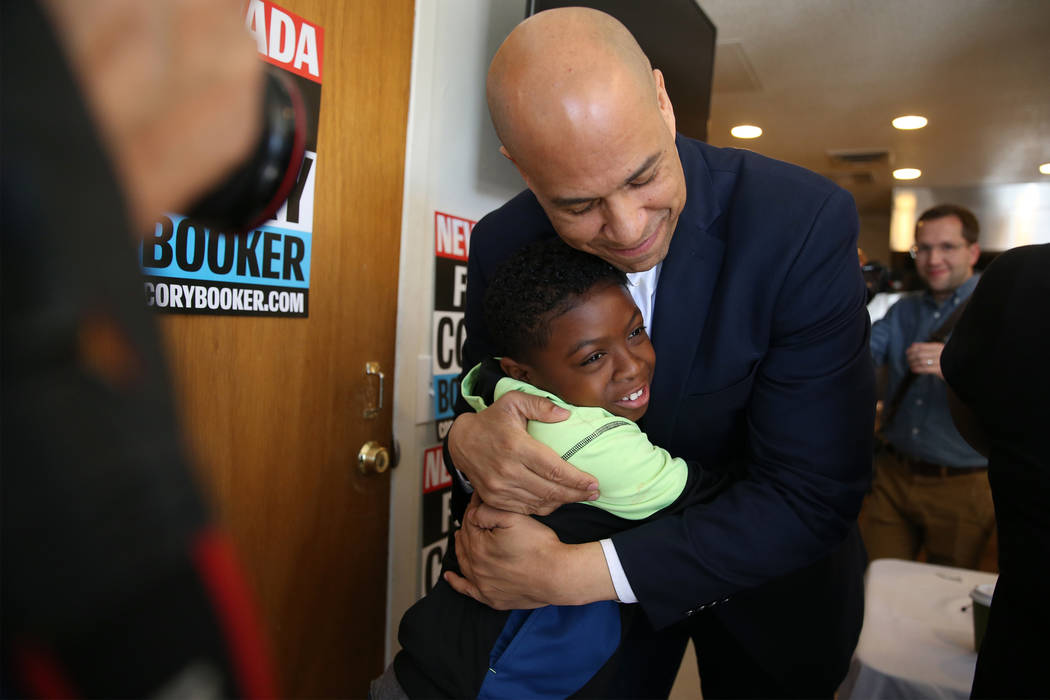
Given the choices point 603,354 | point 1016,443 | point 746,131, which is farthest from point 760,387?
point 746,131

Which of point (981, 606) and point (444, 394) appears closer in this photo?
point (981, 606)

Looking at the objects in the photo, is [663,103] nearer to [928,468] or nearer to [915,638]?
[915,638]

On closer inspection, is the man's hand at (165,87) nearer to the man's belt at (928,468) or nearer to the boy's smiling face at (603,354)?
the boy's smiling face at (603,354)

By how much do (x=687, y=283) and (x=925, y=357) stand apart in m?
2.31

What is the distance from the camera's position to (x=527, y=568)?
1140 millimetres

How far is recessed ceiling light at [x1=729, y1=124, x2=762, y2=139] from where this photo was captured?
5086 mm

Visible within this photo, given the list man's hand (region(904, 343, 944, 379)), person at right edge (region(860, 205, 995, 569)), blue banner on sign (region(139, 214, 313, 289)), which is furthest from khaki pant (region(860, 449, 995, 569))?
blue banner on sign (region(139, 214, 313, 289))

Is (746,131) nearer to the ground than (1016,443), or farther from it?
farther from it

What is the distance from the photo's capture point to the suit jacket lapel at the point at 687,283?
4.24ft

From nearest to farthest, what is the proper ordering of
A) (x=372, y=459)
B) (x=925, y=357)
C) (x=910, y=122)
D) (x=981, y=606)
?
(x=981, y=606) → (x=372, y=459) → (x=925, y=357) → (x=910, y=122)

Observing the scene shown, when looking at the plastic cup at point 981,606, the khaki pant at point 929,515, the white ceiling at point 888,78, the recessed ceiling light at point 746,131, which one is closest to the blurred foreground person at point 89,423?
the plastic cup at point 981,606

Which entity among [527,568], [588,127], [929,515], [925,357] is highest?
[588,127]

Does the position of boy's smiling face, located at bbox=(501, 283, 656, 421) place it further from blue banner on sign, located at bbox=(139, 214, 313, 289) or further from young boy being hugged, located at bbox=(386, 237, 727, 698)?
blue banner on sign, located at bbox=(139, 214, 313, 289)

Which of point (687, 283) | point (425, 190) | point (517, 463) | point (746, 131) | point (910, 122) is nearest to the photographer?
point (517, 463)
